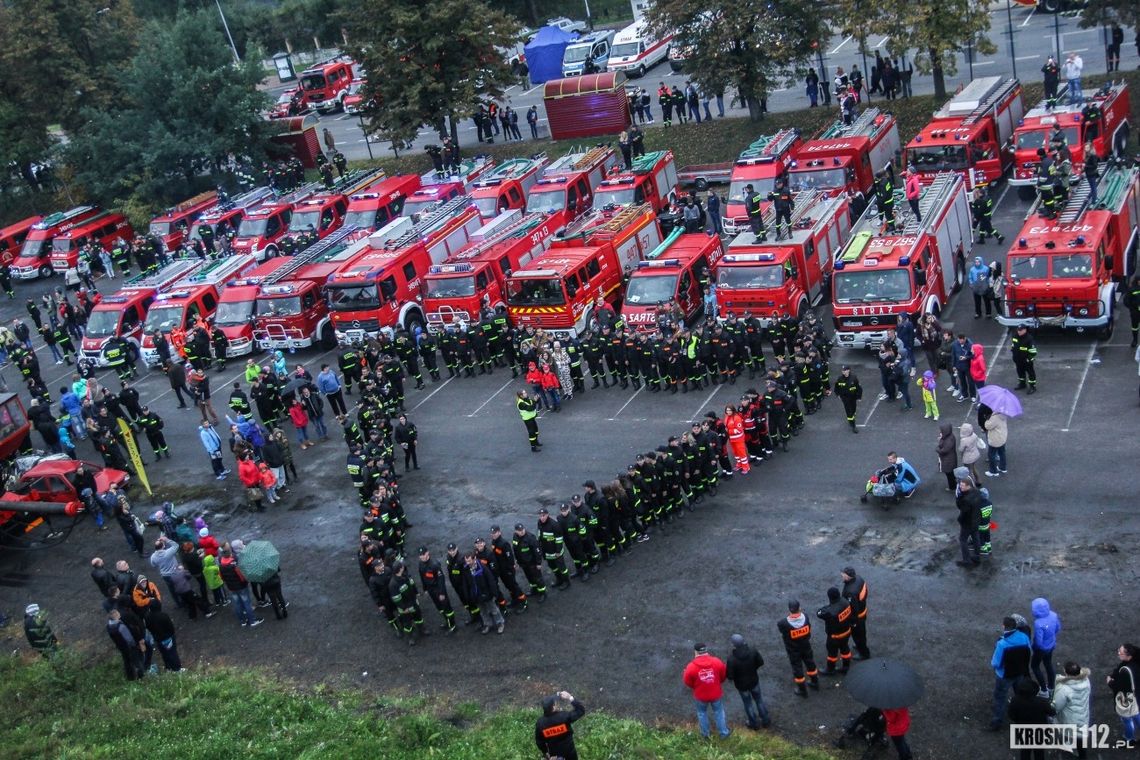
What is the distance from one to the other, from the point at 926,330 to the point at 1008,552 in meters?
6.74

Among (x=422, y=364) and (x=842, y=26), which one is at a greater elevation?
(x=842, y=26)

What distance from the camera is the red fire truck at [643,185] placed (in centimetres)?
3378

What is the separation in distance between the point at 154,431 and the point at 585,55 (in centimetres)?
3030

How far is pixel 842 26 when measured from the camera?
118 ft

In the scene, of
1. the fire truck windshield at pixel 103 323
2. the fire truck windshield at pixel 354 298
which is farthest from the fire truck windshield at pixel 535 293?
the fire truck windshield at pixel 103 323

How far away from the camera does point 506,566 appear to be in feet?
57.4

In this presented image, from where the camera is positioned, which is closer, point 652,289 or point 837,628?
point 837,628

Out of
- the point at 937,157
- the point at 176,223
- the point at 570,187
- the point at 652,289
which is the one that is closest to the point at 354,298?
the point at 570,187

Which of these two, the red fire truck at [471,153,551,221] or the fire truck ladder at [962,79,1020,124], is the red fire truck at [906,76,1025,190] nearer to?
the fire truck ladder at [962,79,1020,124]

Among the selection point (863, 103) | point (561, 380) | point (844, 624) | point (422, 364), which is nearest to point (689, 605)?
point (844, 624)

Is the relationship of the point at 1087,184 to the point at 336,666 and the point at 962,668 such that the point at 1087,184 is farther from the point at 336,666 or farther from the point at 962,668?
the point at 336,666

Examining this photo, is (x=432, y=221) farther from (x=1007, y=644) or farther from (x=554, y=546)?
(x=1007, y=644)

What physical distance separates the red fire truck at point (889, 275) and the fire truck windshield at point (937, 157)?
445 cm

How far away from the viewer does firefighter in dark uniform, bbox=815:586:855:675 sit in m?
14.3
